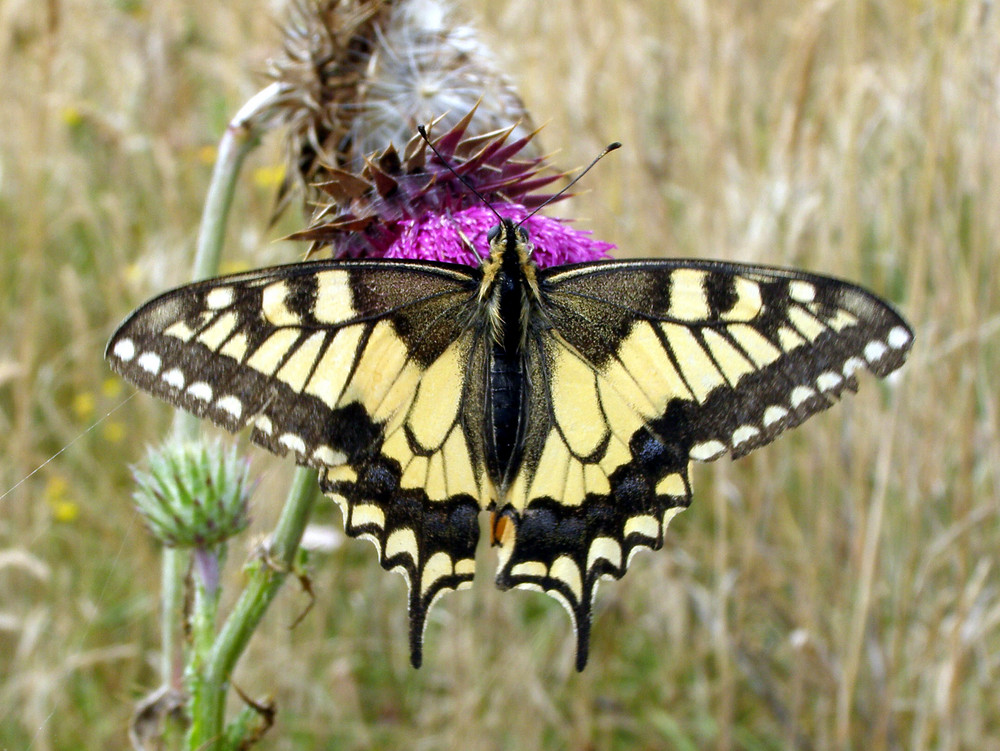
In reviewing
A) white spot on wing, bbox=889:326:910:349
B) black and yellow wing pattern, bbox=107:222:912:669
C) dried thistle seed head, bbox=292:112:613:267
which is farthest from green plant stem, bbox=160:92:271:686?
white spot on wing, bbox=889:326:910:349

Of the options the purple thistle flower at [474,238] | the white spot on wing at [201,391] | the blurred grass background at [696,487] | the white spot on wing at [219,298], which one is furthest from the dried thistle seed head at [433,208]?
the blurred grass background at [696,487]

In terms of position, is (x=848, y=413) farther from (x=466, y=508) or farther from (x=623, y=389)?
(x=466, y=508)

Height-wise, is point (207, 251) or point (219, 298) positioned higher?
point (207, 251)

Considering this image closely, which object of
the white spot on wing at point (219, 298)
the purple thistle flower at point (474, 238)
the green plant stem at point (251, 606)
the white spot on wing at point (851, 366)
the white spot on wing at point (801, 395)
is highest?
the purple thistle flower at point (474, 238)

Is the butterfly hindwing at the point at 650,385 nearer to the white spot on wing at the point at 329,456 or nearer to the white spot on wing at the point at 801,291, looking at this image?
the white spot on wing at the point at 801,291

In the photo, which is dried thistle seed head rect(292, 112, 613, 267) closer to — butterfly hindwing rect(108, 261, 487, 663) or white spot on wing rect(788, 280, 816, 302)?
butterfly hindwing rect(108, 261, 487, 663)

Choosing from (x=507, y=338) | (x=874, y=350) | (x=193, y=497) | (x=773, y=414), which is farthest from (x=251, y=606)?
(x=874, y=350)

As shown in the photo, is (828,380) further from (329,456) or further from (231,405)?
(231,405)
